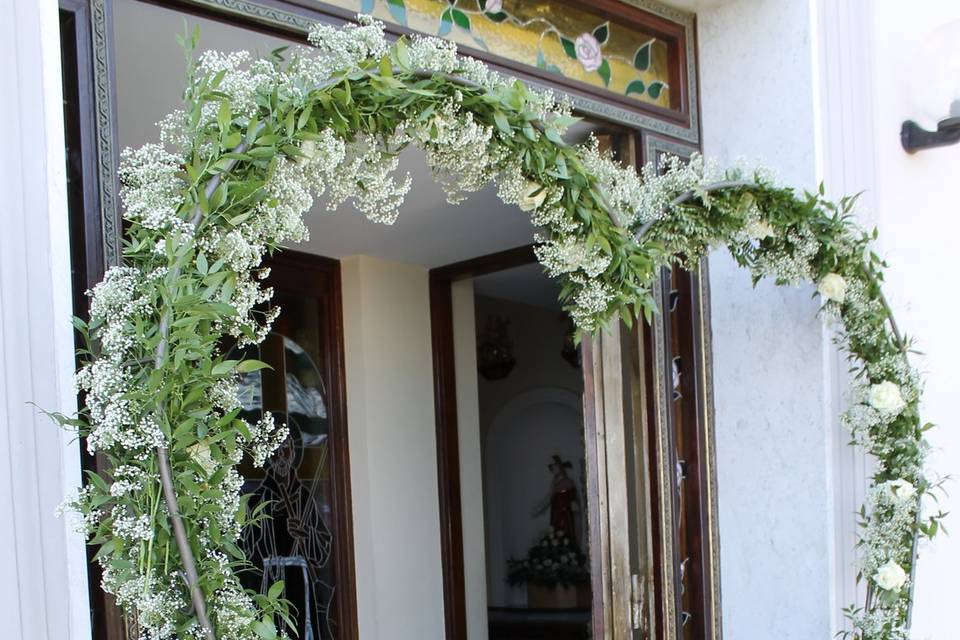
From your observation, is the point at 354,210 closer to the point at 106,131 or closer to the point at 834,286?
the point at 834,286

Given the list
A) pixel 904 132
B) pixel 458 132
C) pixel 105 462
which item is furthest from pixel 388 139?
pixel 904 132

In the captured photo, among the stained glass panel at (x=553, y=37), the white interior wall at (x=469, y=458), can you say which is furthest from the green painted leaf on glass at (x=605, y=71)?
the white interior wall at (x=469, y=458)

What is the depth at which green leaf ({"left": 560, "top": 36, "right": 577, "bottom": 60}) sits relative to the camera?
3.09 metres

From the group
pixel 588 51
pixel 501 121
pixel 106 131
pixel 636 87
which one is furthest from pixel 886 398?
pixel 106 131

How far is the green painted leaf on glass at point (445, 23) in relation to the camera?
9.00 feet

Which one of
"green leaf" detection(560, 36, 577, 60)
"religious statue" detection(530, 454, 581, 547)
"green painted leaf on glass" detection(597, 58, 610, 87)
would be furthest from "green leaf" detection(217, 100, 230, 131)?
"religious statue" detection(530, 454, 581, 547)

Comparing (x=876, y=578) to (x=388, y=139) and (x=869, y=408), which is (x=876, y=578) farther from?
(x=388, y=139)

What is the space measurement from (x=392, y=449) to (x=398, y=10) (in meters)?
2.58

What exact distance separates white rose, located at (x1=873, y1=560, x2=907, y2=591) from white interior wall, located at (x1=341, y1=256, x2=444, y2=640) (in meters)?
2.34

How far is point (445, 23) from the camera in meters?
2.75

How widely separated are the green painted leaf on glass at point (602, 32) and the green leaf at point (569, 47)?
0.12 m

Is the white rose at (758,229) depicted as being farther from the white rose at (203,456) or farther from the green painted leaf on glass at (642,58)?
the white rose at (203,456)

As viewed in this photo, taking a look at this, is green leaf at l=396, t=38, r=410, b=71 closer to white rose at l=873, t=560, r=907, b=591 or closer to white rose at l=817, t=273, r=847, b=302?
white rose at l=817, t=273, r=847, b=302

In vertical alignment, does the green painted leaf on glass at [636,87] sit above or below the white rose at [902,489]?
above
